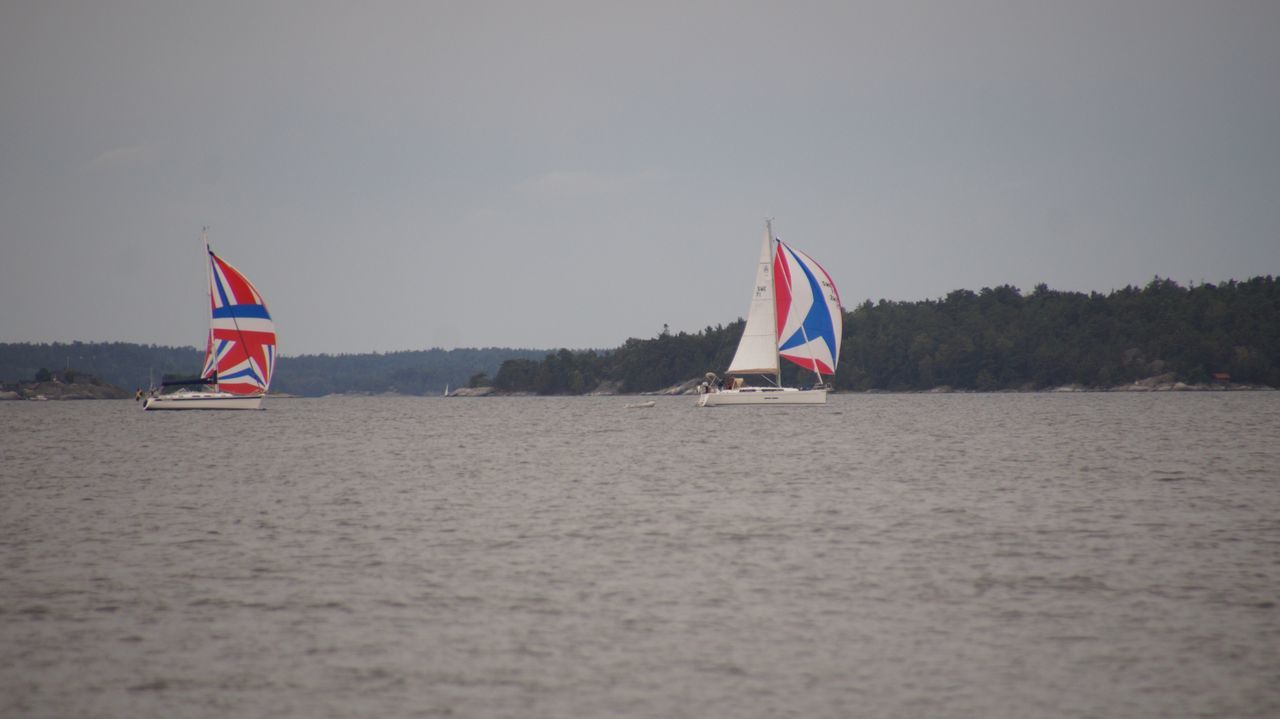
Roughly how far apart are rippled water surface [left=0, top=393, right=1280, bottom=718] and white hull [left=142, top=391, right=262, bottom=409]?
5973 centimetres

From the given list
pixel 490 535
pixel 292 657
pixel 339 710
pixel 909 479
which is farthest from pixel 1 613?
pixel 909 479

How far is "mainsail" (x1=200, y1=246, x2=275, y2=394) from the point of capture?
90.6m

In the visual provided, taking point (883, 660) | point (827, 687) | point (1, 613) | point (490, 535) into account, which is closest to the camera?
point (827, 687)

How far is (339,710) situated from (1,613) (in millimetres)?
7177

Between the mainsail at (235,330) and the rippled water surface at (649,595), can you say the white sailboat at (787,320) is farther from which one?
the rippled water surface at (649,595)

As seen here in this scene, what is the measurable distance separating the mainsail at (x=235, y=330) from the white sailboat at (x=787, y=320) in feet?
121

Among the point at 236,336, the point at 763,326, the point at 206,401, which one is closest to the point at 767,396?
the point at 763,326

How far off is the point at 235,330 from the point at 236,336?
1.62 ft

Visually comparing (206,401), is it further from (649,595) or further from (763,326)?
(649,595)

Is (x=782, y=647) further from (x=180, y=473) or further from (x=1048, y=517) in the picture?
(x=180, y=473)

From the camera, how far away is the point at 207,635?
1462cm

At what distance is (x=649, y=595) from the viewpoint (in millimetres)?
17109

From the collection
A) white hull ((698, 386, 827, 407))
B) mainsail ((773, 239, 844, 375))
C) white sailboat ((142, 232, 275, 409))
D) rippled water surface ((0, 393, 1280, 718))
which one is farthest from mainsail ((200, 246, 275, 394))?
rippled water surface ((0, 393, 1280, 718))

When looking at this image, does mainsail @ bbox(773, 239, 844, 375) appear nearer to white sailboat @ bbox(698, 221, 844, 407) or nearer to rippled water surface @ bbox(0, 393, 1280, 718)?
white sailboat @ bbox(698, 221, 844, 407)
